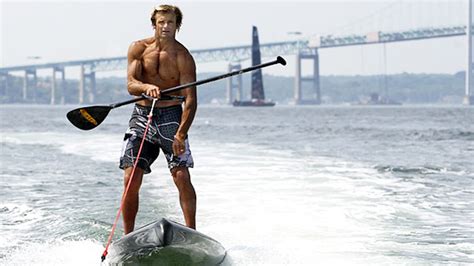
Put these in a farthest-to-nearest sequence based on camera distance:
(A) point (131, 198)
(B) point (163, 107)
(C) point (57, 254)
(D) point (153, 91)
A: (C) point (57, 254), (A) point (131, 198), (B) point (163, 107), (D) point (153, 91)

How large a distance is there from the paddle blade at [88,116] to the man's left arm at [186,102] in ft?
2.42

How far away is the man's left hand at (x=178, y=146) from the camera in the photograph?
223 inches

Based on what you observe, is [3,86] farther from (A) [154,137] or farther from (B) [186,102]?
(B) [186,102]

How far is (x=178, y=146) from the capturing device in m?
5.67

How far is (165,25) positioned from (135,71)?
38cm

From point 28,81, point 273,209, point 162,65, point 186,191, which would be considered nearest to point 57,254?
point 186,191

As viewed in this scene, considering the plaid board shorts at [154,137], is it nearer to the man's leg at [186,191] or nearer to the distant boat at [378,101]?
the man's leg at [186,191]

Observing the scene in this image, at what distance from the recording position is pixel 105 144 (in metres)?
23.3

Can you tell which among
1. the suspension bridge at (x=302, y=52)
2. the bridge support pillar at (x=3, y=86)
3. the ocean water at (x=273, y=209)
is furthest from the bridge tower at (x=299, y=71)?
the ocean water at (x=273, y=209)

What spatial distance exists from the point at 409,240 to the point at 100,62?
407 ft

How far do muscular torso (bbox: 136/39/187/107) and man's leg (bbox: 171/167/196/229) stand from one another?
0.49 metres

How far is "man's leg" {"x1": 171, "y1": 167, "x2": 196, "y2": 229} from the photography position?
5812 millimetres

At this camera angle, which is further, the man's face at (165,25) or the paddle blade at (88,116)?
the paddle blade at (88,116)

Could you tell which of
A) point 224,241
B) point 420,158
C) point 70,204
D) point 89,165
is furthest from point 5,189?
point 420,158
